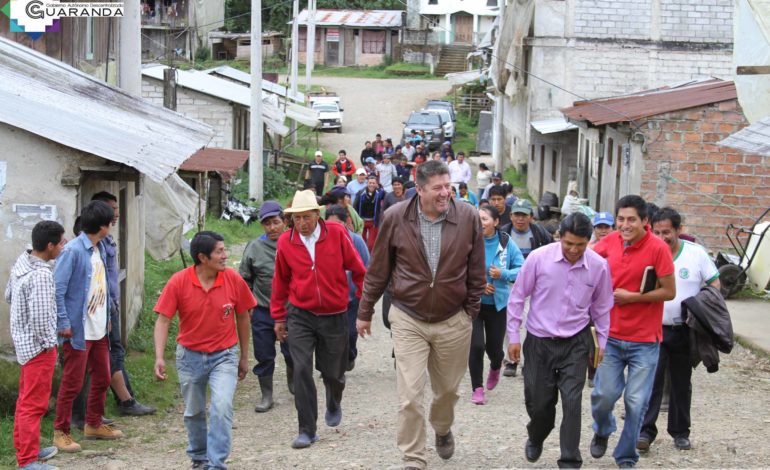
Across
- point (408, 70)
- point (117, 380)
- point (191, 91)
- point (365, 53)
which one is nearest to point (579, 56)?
point (191, 91)

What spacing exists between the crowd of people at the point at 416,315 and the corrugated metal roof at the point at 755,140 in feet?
11.0

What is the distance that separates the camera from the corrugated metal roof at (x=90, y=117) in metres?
9.02

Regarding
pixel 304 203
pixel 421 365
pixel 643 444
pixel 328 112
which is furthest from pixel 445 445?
pixel 328 112

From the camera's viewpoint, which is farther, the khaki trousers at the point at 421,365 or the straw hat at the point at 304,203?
the straw hat at the point at 304,203

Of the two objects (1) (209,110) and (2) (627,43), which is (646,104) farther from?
(1) (209,110)

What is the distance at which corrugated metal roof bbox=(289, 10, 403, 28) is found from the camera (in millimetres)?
69188

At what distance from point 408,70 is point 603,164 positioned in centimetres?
4430

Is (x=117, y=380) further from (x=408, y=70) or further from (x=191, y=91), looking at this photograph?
(x=408, y=70)

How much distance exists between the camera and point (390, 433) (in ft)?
28.9

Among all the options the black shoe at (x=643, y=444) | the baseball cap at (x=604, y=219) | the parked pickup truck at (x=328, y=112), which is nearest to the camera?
the black shoe at (x=643, y=444)

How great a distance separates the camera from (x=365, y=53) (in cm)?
7050

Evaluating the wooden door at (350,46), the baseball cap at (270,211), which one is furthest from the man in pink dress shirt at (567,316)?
the wooden door at (350,46)

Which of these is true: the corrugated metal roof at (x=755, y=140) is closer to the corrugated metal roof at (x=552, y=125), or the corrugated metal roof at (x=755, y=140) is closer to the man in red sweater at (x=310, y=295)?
the man in red sweater at (x=310, y=295)

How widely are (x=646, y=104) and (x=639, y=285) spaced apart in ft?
44.2
